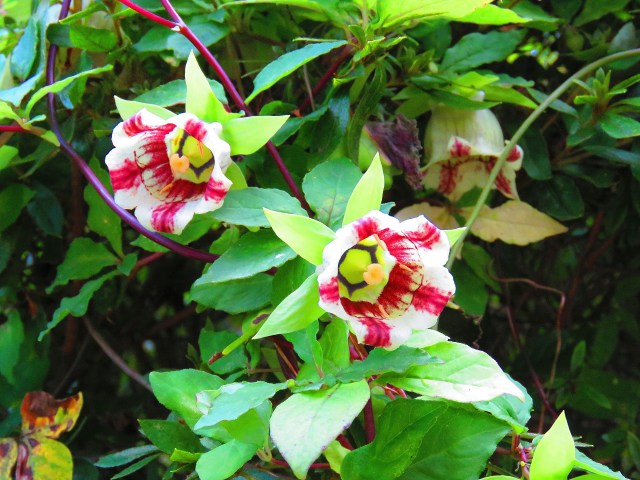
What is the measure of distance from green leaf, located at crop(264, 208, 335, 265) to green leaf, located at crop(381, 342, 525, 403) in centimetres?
9

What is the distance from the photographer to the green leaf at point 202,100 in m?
0.48

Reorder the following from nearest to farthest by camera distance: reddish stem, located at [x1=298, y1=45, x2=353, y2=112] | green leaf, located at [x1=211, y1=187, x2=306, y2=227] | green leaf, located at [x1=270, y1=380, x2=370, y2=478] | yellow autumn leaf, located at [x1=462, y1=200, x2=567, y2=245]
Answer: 1. green leaf, located at [x1=270, y1=380, x2=370, y2=478]
2. green leaf, located at [x1=211, y1=187, x2=306, y2=227]
3. reddish stem, located at [x1=298, y1=45, x2=353, y2=112]
4. yellow autumn leaf, located at [x1=462, y1=200, x2=567, y2=245]

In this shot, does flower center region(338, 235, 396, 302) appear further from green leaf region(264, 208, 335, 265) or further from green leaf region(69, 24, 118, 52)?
green leaf region(69, 24, 118, 52)

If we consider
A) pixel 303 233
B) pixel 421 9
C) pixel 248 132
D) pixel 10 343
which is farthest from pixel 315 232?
pixel 10 343

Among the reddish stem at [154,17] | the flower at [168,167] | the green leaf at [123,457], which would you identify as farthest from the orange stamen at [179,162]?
the green leaf at [123,457]

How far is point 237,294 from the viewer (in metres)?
0.54

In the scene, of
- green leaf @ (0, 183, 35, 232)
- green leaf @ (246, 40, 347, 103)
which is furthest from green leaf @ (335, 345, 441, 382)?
green leaf @ (0, 183, 35, 232)

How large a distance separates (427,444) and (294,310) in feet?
0.39

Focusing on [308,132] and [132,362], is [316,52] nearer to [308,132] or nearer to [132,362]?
[308,132]

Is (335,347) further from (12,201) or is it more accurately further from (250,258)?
(12,201)

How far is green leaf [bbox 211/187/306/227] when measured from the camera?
47 centimetres

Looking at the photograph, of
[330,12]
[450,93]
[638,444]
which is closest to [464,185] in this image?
[450,93]

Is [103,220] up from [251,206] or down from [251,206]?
down

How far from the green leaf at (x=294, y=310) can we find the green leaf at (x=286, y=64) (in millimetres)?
165
